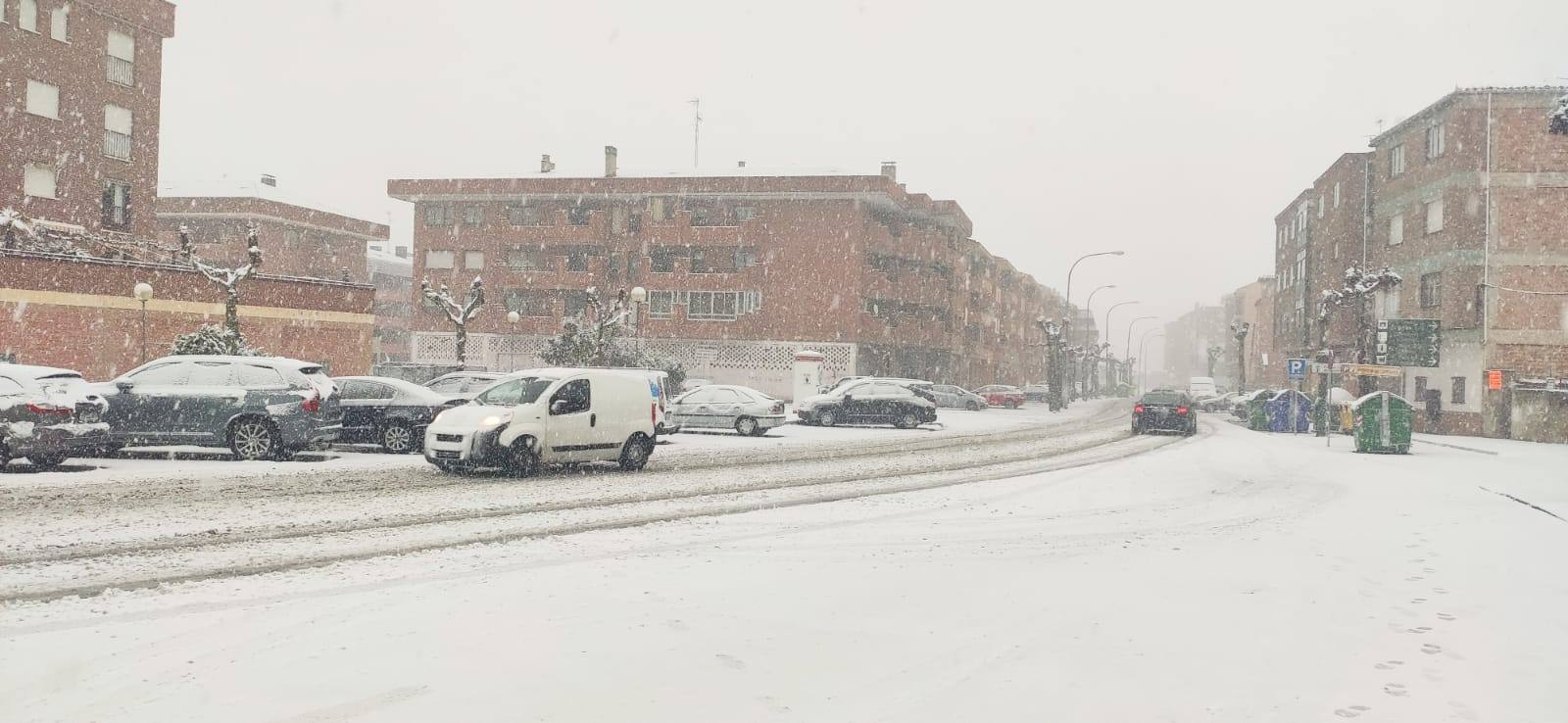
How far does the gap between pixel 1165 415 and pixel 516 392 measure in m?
21.6

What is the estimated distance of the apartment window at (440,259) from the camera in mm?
60312

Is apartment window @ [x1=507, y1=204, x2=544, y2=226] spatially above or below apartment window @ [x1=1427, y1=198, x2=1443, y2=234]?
above

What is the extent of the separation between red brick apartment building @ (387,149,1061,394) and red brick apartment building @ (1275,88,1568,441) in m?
24.2

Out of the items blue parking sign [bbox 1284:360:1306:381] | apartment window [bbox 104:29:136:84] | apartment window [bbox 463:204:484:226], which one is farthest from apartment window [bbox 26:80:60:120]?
blue parking sign [bbox 1284:360:1306:381]

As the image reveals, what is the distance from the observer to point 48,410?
1346 centimetres

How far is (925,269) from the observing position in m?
62.5

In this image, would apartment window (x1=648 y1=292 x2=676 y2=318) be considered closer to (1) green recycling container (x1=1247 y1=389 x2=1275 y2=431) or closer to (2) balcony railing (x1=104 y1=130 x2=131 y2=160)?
(2) balcony railing (x1=104 y1=130 x2=131 y2=160)

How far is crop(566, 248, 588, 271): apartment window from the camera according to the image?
192ft

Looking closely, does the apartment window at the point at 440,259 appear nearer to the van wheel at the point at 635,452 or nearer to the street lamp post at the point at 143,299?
the street lamp post at the point at 143,299

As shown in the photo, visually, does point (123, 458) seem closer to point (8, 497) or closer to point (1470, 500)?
point (8, 497)

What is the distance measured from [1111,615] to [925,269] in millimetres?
56418

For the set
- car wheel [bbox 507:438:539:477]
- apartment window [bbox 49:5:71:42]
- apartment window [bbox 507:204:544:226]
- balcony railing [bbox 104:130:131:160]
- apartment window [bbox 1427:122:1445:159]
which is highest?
apartment window [bbox 49:5:71:42]

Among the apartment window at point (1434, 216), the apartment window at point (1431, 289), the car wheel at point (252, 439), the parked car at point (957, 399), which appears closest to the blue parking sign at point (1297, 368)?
the apartment window at point (1431, 289)

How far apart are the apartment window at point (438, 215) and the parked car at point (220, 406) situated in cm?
4612
